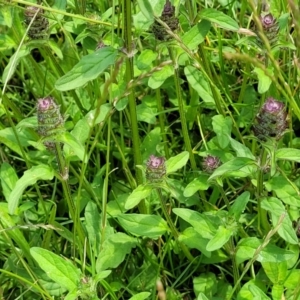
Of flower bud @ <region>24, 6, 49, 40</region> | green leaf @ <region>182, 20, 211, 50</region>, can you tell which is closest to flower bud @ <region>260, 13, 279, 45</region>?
green leaf @ <region>182, 20, 211, 50</region>

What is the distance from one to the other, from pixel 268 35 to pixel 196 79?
314 millimetres

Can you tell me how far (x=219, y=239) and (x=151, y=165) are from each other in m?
0.24

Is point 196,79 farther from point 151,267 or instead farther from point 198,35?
point 151,267

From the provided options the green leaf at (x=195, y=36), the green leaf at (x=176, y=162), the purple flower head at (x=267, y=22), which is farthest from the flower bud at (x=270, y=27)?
the green leaf at (x=176, y=162)

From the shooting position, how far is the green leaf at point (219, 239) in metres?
1.40

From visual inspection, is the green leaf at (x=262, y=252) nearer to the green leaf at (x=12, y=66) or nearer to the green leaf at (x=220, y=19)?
the green leaf at (x=220, y=19)

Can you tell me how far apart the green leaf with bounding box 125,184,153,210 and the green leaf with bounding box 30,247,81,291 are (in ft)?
0.64

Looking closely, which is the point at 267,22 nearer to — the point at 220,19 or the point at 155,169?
the point at 220,19

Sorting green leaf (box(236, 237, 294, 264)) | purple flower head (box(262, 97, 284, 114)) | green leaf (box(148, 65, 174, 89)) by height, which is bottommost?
green leaf (box(236, 237, 294, 264))

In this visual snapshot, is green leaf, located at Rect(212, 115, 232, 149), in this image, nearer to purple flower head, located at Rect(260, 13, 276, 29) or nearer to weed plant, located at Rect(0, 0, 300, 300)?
weed plant, located at Rect(0, 0, 300, 300)

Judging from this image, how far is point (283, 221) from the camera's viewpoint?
57.5 inches

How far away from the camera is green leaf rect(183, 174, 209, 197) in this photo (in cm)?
157

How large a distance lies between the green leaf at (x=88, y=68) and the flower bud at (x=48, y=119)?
0.05 metres

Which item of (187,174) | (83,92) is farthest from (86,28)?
(187,174)
